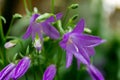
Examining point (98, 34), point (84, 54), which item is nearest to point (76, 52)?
point (84, 54)

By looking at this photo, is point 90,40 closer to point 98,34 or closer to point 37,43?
point 37,43

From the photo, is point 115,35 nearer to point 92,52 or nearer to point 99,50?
point 99,50

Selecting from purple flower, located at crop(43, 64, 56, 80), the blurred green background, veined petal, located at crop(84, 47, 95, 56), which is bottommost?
the blurred green background

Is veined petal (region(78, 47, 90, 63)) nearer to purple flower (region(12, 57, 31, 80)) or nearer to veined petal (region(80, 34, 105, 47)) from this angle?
veined petal (region(80, 34, 105, 47))

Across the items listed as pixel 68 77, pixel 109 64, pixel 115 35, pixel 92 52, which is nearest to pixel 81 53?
pixel 92 52

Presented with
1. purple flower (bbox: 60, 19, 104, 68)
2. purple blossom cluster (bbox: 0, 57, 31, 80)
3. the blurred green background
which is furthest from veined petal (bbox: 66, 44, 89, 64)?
the blurred green background

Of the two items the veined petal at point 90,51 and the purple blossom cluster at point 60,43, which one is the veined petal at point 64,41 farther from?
the veined petal at point 90,51

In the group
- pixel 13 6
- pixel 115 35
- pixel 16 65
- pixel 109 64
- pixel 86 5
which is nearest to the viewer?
pixel 16 65
